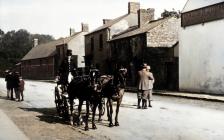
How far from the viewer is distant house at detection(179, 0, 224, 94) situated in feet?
84.8

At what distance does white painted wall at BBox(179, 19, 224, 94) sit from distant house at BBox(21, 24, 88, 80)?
88.4ft

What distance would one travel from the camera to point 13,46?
13012cm

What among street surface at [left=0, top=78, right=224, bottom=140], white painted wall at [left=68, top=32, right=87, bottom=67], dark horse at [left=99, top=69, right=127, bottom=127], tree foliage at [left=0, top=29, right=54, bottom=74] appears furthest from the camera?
tree foliage at [left=0, top=29, right=54, bottom=74]

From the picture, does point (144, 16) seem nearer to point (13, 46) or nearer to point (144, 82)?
point (144, 82)

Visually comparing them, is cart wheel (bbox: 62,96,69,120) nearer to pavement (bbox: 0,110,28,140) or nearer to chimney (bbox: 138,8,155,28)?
pavement (bbox: 0,110,28,140)

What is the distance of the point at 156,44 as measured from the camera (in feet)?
122

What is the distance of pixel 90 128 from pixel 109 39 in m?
35.0

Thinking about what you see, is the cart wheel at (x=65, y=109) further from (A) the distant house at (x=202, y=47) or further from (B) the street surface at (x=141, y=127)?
(A) the distant house at (x=202, y=47)

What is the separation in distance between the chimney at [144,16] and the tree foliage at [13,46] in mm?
57695

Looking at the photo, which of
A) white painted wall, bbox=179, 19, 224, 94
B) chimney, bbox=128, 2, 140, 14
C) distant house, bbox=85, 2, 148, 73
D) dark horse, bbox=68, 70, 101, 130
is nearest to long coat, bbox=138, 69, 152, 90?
dark horse, bbox=68, 70, 101, 130

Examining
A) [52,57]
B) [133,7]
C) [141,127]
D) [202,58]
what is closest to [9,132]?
[141,127]

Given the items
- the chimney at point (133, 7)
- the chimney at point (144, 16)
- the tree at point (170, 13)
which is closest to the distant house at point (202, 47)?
the chimney at point (144, 16)

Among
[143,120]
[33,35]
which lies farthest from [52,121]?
[33,35]

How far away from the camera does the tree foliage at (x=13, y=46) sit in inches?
3858
